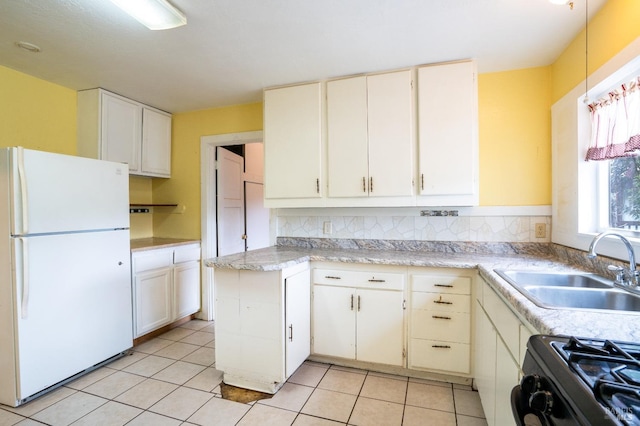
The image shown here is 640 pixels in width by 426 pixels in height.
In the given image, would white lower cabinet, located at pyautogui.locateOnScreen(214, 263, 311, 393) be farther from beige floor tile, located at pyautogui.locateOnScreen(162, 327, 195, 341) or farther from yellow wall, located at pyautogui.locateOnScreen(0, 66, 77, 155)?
yellow wall, located at pyautogui.locateOnScreen(0, 66, 77, 155)

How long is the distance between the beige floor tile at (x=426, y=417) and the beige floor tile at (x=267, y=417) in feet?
2.21

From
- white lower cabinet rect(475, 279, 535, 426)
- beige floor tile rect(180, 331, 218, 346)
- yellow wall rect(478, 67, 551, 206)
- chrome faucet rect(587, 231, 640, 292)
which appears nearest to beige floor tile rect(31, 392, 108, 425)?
beige floor tile rect(180, 331, 218, 346)

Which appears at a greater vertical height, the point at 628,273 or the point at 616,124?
the point at 616,124

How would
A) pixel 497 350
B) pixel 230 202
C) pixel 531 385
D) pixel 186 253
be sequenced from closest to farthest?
pixel 531 385
pixel 497 350
pixel 186 253
pixel 230 202

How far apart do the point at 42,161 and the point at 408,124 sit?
8.41ft

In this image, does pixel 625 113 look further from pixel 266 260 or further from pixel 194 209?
pixel 194 209

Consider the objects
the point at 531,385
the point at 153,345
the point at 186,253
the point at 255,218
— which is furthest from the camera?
the point at 255,218

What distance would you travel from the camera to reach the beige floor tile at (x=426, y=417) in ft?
5.79

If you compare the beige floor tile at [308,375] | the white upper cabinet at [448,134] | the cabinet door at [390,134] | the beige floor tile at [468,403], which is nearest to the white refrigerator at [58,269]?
the beige floor tile at [308,375]

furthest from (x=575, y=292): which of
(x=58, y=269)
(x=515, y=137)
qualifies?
(x=58, y=269)

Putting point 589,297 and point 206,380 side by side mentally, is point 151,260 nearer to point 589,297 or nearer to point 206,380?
point 206,380

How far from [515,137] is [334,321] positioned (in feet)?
6.74

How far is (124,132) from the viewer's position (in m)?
3.04

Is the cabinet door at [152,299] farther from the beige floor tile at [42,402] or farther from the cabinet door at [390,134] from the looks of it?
the cabinet door at [390,134]
